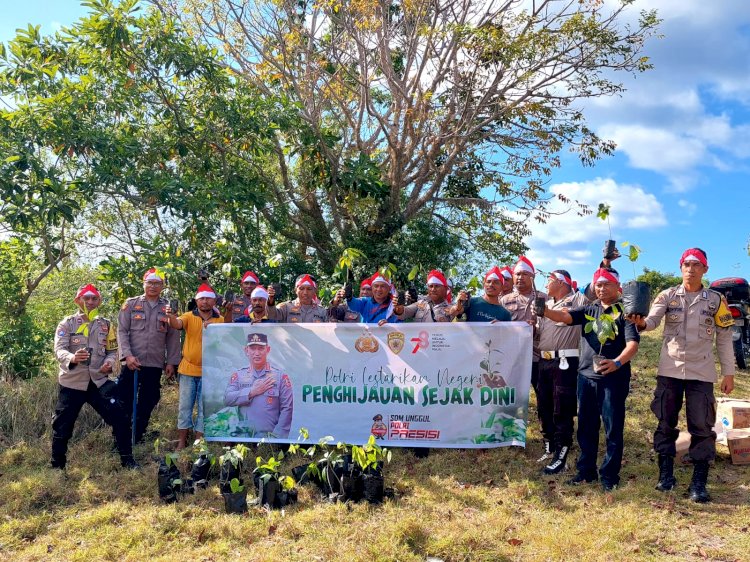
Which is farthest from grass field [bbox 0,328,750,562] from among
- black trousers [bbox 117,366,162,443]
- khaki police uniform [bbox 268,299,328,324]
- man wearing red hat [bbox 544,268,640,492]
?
khaki police uniform [bbox 268,299,328,324]

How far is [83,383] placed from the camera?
19.1 ft

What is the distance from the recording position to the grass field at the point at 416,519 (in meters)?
4.14

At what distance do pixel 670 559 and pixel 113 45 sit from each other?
8577 mm

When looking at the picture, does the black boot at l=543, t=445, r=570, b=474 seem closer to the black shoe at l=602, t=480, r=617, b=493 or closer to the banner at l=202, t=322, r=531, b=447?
→ the banner at l=202, t=322, r=531, b=447

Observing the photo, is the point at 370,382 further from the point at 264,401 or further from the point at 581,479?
the point at 581,479

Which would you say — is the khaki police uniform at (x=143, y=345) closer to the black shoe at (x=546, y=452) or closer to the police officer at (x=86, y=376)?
A: the police officer at (x=86, y=376)

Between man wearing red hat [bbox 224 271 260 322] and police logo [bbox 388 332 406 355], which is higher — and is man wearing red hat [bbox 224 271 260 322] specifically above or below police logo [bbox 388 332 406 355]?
above

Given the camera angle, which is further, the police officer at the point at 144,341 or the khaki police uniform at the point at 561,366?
the police officer at the point at 144,341

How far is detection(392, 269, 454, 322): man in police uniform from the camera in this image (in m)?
6.34

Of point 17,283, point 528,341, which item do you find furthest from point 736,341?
point 17,283

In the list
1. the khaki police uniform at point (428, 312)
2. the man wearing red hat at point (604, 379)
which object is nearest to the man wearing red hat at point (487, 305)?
the khaki police uniform at point (428, 312)

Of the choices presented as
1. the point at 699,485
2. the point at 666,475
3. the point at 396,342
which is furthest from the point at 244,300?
the point at 699,485

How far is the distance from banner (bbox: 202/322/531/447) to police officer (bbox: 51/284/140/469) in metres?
0.88

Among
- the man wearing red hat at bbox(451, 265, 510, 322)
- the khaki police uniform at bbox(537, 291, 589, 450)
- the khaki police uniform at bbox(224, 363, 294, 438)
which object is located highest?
the man wearing red hat at bbox(451, 265, 510, 322)
